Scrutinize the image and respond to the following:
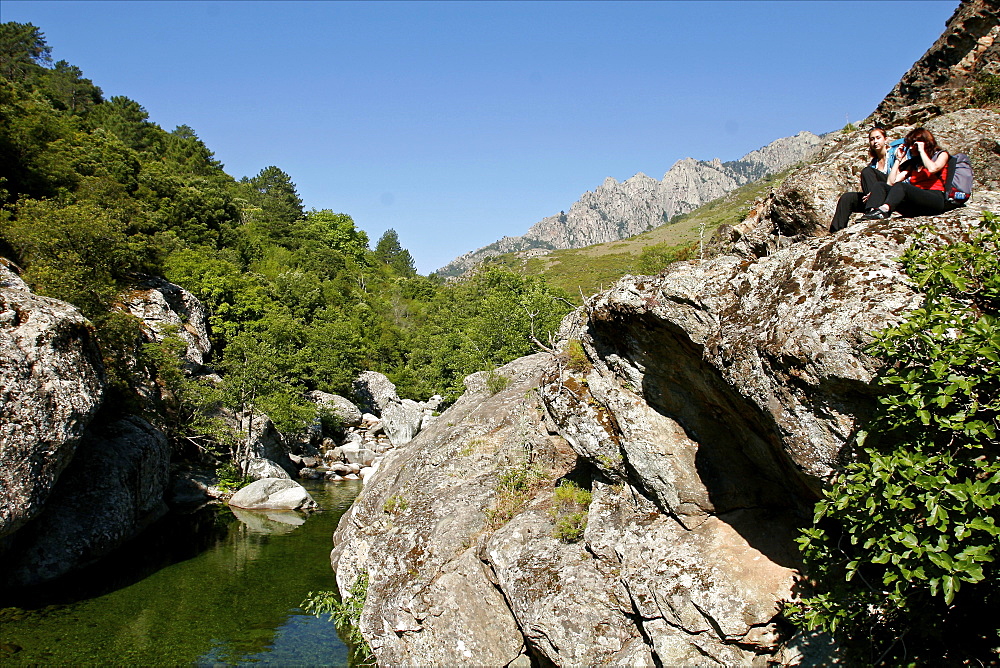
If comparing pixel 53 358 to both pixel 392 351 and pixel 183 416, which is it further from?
pixel 392 351

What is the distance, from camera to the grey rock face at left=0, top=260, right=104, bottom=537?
1659 cm

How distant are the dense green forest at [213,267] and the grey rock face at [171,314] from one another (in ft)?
3.99

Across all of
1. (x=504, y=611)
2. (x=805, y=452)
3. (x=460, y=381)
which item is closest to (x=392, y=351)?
(x=460, y=381)

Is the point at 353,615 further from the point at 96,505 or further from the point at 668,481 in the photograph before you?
the point at 96,505

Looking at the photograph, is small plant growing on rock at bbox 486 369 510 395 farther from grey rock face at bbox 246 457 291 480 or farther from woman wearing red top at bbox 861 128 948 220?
grey rock face at bbox 246 457 291 480

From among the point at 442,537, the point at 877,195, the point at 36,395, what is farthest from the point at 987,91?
the point at 36,395

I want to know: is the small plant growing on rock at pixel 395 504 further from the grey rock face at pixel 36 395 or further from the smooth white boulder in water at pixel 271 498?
the smooth white boulder in water at pixel 271 498

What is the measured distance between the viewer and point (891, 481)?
16.0 ft

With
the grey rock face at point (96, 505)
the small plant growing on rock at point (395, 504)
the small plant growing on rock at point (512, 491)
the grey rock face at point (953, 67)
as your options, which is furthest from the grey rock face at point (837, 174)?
the grey rock face at point (96, 505)

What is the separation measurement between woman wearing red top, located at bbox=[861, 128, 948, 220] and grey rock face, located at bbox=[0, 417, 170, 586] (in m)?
24.2

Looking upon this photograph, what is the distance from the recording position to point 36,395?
57.3ft

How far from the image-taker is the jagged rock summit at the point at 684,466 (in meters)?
6.44

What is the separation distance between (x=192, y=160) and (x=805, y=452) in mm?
101053

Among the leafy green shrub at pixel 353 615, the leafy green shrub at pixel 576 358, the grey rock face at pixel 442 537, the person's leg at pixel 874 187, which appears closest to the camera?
the person's leg at pixel 874 187
